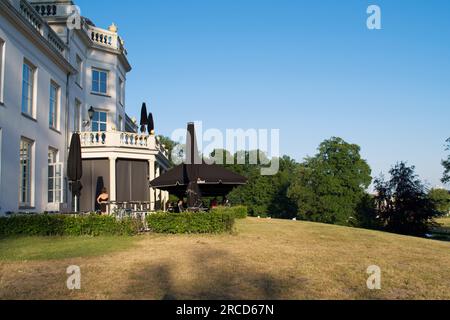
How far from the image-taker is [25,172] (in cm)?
1828

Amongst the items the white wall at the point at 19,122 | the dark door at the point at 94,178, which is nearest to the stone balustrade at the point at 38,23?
the white wall at the point at 19,122

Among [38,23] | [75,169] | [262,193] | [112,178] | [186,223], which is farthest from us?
[262,193]

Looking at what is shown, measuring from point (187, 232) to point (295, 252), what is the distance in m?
3.98

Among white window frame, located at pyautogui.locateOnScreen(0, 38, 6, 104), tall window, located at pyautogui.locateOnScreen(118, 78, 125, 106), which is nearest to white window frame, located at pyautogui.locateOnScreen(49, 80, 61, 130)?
white window frame, located at pyautogui.locateOnScreen(0, 38, 6, 104)

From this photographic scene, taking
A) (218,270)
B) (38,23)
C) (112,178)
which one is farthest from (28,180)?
(218,270)

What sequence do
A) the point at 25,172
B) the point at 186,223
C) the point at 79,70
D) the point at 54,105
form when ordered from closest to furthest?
1. the point at 186,223
2. the point at 25,172
3. the point at 54,105
4. the point at 79,70

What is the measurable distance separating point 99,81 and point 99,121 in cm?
258

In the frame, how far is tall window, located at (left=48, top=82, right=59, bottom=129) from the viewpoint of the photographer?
A: 2150cm

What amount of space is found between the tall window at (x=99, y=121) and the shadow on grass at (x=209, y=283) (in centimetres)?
2092

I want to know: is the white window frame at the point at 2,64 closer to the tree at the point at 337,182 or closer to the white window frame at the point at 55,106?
the white window frame at the point at 55,106

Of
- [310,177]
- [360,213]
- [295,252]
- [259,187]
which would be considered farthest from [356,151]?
[295,252]

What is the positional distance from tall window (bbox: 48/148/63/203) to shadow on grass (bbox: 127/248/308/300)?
44.8 ft

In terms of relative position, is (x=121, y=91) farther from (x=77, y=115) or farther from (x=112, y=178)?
(x=112, y=178)

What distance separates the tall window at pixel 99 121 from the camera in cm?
2792
